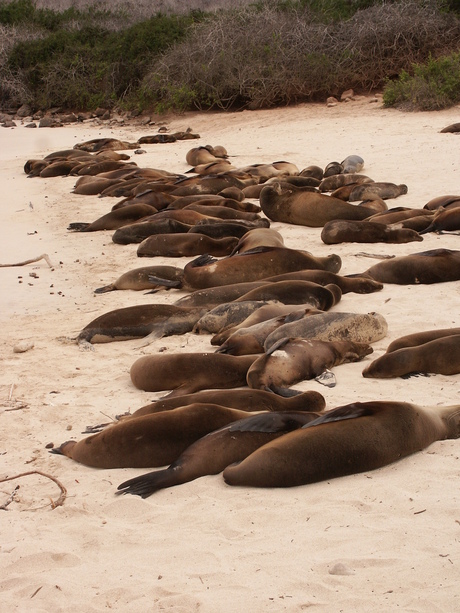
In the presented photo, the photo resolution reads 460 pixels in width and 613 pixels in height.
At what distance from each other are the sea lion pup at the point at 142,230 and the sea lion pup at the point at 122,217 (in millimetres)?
649

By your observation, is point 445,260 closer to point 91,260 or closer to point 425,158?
point 91,260

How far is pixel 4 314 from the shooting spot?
6918 millimetres

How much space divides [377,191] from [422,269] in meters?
3.69

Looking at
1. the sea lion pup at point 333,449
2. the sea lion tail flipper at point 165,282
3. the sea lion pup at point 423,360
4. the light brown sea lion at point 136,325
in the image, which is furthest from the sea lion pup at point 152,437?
the sea lion tail flipper at point 165,282

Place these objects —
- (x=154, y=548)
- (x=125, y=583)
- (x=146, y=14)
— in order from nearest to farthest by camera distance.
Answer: (x=125, y=583), (x=154, y=548), (x=146, y=14)

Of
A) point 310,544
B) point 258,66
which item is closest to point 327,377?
point 310,544

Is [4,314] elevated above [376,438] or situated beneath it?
situated beneath

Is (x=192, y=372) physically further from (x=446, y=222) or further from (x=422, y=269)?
(x=446, y=222)

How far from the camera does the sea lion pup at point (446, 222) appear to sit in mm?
8250

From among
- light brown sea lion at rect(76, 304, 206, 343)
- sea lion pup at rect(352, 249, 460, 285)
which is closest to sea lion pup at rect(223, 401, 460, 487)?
light brown sea lion at rect(76, 304, 206, 343)

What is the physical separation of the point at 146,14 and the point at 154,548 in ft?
105

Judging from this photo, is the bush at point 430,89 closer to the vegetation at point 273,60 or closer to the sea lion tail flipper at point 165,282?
the vegetation at point 273,60

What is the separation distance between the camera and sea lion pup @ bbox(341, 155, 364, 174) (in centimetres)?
1177

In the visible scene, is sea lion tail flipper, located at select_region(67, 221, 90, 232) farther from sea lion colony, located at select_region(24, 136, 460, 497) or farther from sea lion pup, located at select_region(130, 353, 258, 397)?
sea lion pup, located at select_region(130, 353, 258, 397)
